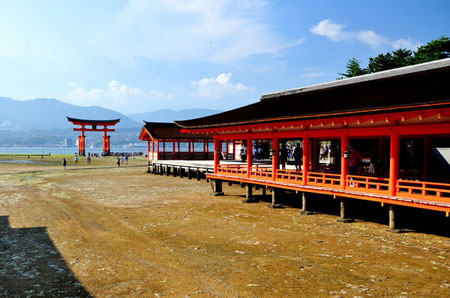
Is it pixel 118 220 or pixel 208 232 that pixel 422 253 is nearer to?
pixel 208 232

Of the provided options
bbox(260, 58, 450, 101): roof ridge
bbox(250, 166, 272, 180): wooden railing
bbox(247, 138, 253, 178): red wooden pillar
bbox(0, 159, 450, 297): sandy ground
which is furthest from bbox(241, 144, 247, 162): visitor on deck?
bbox(0, 159, 450, 297): sandy ground

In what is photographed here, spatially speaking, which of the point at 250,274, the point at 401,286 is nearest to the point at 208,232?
the point at 250,274

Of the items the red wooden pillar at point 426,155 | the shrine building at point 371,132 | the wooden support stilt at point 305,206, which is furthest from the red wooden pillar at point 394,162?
the wooden support stilt at point 305,206

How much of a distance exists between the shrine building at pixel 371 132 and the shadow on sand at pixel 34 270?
33.1 ft

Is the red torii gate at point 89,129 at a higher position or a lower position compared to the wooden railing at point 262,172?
higher

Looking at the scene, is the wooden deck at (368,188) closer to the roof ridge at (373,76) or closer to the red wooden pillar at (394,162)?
the red wooden pillar at (394,162)

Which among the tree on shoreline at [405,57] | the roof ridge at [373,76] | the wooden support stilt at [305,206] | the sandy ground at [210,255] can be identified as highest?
the tree on shoreline at [405,57]

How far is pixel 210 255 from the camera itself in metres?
9.98

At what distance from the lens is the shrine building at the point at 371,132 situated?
11398 mm

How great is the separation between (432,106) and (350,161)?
19.4 feet

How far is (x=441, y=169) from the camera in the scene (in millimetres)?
17203

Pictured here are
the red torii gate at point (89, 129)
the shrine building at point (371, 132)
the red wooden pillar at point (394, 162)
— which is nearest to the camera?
the shrine building at point (371, 132)

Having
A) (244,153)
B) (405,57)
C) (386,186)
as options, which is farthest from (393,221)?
(405,57)

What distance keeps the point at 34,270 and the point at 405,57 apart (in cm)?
5656
